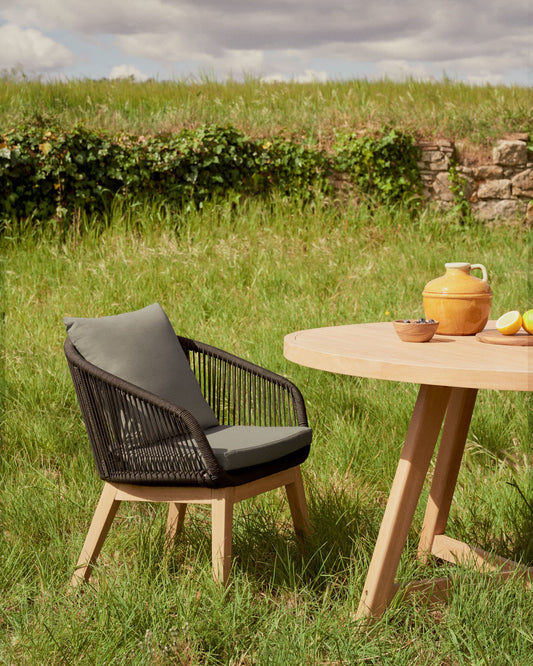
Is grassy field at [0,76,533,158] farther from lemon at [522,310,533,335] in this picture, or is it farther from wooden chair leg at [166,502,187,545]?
lemon at [522,310,533,335]

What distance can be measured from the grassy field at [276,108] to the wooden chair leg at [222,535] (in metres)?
6.13

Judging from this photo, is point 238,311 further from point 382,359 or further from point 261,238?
point 382,359

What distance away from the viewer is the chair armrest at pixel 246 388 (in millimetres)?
2752

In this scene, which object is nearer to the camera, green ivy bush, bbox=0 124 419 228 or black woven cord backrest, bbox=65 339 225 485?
black woven cord backrest, bbox=65 339 225 485

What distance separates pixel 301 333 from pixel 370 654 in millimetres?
1072

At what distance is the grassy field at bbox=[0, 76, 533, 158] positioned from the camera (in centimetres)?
799

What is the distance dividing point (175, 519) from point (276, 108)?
7.07 metres

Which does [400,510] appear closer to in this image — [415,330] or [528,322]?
[415,330]

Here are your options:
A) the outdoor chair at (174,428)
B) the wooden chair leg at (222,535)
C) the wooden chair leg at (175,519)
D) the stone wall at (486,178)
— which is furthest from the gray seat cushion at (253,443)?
the stone wall at (486,178)

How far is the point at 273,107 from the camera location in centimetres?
902

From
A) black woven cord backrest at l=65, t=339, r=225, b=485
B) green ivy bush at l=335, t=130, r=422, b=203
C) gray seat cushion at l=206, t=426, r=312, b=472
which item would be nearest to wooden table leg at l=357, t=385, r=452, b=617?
gray seat cushion at l=206, t=426, r=312, b=472

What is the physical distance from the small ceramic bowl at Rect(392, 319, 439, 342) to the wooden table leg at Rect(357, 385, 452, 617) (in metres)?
0.16

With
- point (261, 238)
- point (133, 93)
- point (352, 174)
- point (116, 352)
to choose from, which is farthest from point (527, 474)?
point (133, 93)

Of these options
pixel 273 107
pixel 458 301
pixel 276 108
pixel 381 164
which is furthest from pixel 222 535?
pixel 273 107
